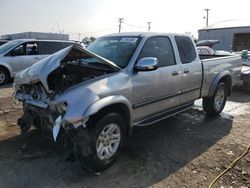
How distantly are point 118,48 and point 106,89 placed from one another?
1.24 m

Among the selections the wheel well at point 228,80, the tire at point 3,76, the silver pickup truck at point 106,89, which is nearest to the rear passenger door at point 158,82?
the silver pickup truck at point 106,89

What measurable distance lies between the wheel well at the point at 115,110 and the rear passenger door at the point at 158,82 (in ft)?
0.74

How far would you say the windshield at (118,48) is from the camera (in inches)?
185

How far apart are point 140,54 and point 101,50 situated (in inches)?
33.4

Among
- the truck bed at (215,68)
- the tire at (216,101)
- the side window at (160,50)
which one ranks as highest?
the side window at (160,50)

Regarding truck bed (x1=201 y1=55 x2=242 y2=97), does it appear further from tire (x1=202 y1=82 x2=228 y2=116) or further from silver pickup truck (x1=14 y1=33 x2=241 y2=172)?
silver pickup truck (x1=14 y1=33 x2=241 y2=172)

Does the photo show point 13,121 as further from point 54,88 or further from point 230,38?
point 230,38

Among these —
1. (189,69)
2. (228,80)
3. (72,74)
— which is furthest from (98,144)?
(228,80)

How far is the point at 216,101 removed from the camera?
702cm

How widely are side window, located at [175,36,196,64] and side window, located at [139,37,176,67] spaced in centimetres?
32

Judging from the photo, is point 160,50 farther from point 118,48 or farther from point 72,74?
point 72,74

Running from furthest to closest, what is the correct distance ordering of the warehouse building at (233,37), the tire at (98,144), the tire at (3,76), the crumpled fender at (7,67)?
the warehouse building at (233,37)
the tire at (3,76)
the crumpled fender at (7,67)
the tire at (98,144)

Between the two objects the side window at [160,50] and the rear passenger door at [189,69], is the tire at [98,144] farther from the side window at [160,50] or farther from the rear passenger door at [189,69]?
the rear passenger door at [189,69]

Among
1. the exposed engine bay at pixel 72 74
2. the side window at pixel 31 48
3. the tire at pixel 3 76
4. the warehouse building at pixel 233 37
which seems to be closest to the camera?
the exposed engine bay at pixel 72 74
